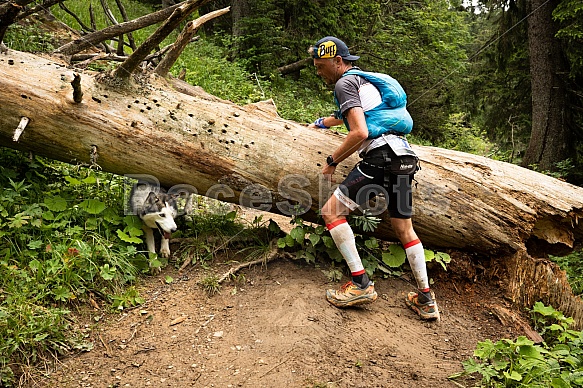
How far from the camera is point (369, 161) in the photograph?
14.0ft

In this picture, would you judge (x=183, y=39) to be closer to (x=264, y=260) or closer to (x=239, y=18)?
(x=264, y=260)

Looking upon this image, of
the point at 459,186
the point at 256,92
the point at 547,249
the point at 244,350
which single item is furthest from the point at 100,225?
the point at 256,92

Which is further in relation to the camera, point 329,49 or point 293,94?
point 293,94

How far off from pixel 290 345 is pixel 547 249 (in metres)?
3.17

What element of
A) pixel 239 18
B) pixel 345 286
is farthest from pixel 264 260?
pixel 239 18

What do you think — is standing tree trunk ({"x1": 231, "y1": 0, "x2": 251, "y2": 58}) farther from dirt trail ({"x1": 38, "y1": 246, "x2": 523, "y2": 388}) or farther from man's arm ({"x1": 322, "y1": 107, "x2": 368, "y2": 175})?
man's arm ({"x1": 322, "y1": 107, "x2": 368, "y2": 175})

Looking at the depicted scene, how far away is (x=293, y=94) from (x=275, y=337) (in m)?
8.93

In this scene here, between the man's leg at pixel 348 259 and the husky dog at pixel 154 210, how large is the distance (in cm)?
170

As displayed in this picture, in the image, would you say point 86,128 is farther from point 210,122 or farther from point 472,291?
point 472,291

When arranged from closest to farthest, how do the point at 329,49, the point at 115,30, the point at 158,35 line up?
1. the point at 329,49
2. the point at 158,35
3. the point at 115,30

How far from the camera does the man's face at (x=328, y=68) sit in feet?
14.0

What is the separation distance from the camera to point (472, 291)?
5121 mm

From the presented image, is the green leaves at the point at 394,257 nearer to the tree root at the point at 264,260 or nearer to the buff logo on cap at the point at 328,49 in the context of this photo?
the tree root at the point at 264,260

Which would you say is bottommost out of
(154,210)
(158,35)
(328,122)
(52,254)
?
(52,254)
